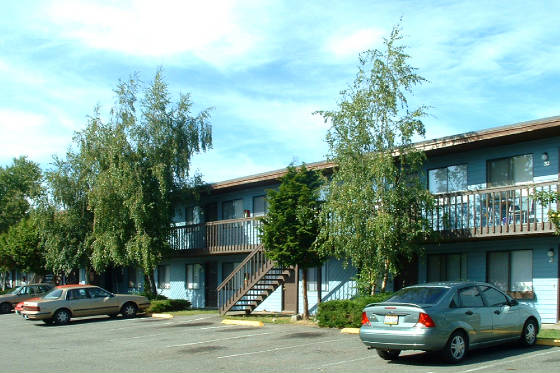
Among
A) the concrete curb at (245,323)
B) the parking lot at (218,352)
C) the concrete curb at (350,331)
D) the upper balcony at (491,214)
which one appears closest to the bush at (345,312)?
the concrete curb at (350,331)

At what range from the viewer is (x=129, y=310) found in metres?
26.6

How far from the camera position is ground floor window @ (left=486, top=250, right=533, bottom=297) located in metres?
19.2

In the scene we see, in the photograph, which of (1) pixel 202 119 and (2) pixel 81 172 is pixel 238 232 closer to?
(1) pixel 202 119

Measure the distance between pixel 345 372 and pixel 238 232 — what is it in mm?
16018

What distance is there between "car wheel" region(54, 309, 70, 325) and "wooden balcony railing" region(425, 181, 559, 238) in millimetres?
14370

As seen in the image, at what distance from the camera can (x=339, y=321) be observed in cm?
1875

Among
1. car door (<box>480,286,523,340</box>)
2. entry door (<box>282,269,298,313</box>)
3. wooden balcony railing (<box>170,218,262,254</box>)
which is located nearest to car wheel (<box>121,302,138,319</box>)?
wooden balcony railing (<box>170,218,262,254</box>)

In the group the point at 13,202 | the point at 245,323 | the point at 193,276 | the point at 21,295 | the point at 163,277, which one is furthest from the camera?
the point at 13,202

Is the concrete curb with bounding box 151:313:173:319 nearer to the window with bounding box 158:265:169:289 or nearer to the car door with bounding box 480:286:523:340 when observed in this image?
the window with bounding box 158:265:169:289

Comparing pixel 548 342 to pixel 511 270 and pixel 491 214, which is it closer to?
pixel 491 214

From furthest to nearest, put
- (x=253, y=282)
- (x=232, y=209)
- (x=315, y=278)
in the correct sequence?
(x=232, y=209) < (x=315, y=278) < (x=253, y=282)

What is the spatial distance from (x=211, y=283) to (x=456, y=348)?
20.7 metres

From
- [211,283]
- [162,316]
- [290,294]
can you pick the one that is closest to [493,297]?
[290,294]

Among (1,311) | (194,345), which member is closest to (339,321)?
(194,345)
